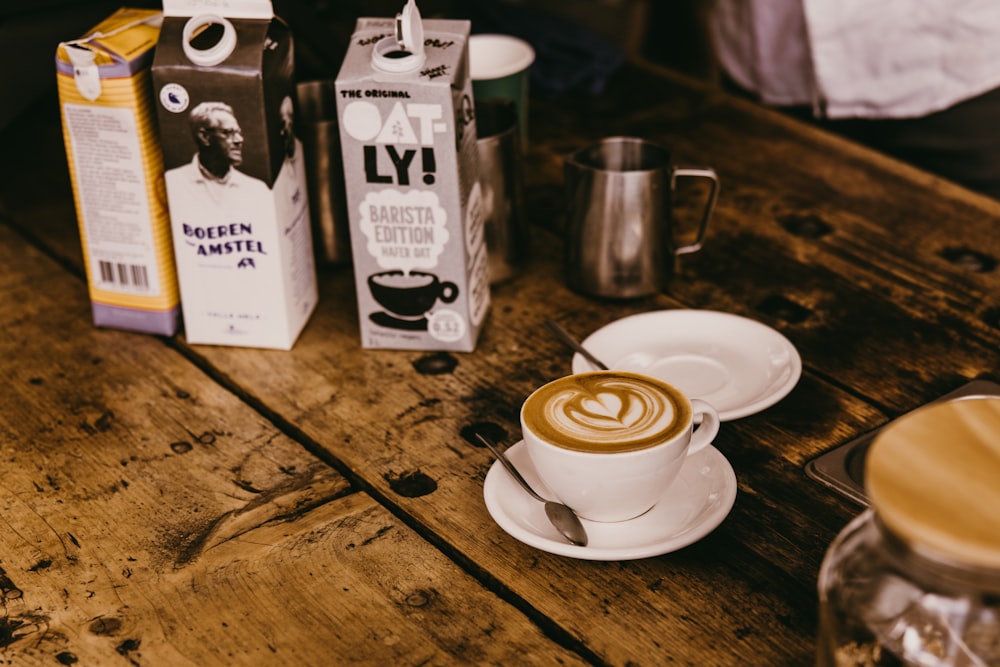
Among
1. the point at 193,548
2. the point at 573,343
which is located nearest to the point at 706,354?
the point at 573,343

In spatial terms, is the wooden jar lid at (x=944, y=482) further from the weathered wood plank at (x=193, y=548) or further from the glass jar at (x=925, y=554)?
the weathered wood plank at (x=193, y=548)

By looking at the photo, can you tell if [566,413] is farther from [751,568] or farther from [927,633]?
[927,633]

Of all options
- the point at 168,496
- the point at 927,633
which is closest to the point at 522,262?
the point at 168,496

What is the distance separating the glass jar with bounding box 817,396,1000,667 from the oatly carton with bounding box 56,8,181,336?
770 mm

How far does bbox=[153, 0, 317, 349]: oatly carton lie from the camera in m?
1.00

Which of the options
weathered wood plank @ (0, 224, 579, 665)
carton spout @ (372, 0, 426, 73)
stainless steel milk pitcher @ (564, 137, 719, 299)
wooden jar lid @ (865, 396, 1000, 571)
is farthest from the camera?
stainless steel milk pitcher @ (564, 137, 719, 299)

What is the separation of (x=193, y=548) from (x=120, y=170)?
0.43 m

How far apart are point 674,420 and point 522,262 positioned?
1.63 ft

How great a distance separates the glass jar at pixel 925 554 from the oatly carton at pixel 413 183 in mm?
547

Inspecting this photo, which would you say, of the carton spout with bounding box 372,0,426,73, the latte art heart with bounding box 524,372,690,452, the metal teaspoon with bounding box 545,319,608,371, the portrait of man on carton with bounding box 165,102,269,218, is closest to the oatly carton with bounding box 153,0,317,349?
the portrait of man on carton with bounding box 165,102,269,218

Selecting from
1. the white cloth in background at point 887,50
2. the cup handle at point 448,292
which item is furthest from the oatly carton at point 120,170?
the white cloth in background at point 887,50

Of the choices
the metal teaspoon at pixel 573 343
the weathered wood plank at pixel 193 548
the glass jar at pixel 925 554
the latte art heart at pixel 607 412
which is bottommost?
the weathered wood plank at pixel 193 548

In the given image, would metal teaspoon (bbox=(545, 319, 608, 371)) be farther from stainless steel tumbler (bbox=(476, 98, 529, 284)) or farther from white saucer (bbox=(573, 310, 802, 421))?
stainless steel tumbler (bbox=(476, 98, 529, 284))

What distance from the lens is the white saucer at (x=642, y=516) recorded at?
2.62 ft
